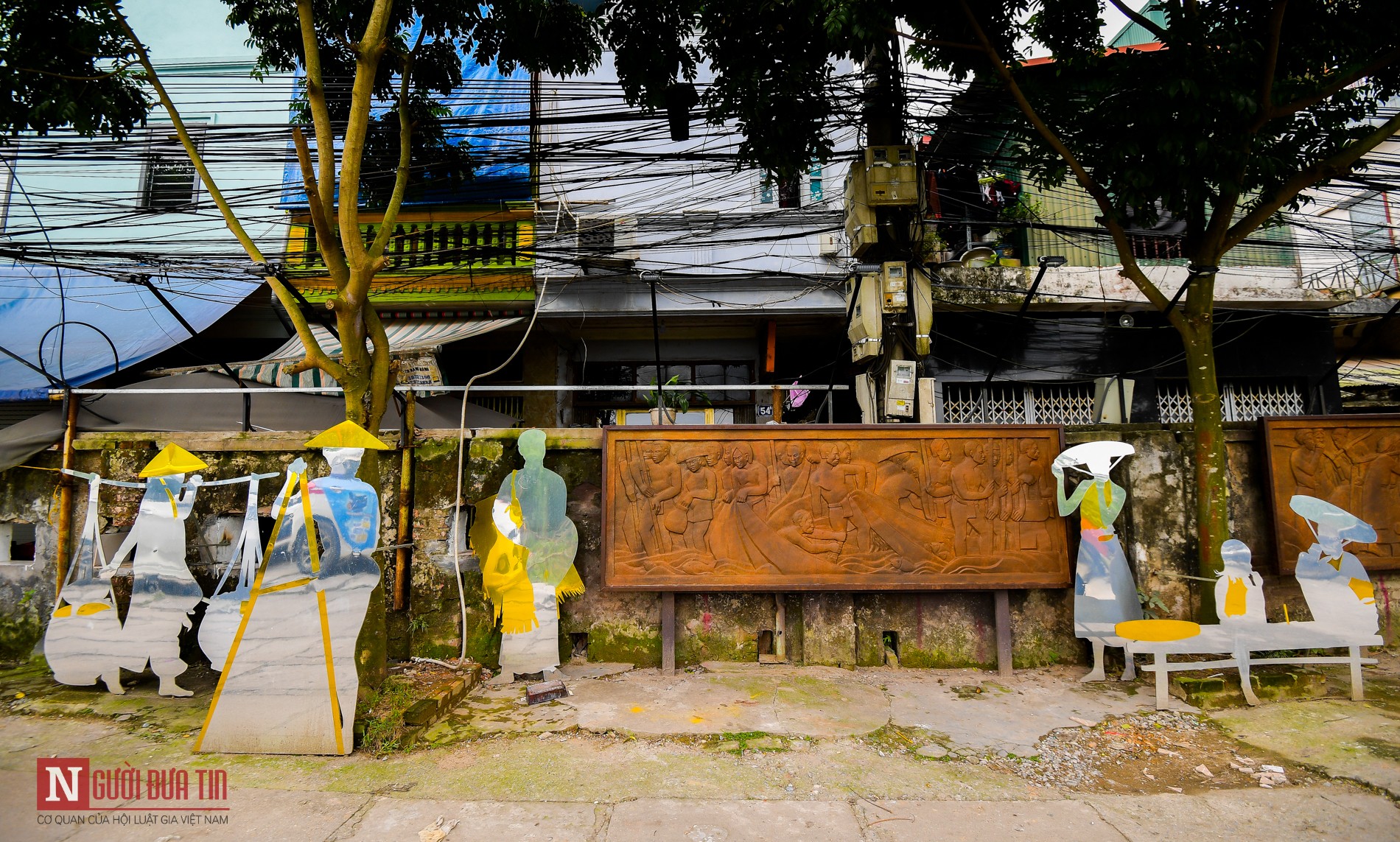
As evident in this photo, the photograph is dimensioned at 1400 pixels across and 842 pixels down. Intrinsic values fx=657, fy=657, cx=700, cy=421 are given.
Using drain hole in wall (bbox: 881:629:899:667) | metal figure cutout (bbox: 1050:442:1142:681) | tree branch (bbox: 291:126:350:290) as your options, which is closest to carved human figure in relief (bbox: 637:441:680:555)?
drain hole in wall (bbox: 881:629:899:667)

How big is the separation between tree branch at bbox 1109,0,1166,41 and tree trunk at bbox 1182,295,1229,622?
6.99ft

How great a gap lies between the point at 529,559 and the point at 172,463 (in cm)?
281

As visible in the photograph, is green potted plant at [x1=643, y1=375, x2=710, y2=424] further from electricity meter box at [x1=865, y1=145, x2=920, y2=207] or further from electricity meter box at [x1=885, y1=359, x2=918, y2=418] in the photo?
electricity meter box at [x1=865, y1=145, x2=920, y2=207]

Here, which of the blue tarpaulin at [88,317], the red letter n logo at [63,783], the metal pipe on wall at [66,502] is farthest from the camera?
the blue tarpaulin at [88,317]

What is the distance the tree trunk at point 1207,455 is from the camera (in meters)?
5.09

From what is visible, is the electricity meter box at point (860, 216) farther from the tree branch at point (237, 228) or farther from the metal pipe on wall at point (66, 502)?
the metal pipe on wall at point (66, 502)

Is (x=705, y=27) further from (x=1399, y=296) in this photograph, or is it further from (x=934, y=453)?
(x=1399, y=296)

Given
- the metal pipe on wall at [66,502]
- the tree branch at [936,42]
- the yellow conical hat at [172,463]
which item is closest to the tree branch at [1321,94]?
the tree branch at [936,42]

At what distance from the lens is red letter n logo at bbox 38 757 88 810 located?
3368 millimetres

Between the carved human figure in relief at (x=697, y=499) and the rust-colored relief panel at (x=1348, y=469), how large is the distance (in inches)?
181

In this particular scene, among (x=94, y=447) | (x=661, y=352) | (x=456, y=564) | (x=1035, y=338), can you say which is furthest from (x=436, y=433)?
(x=1035, y=338)

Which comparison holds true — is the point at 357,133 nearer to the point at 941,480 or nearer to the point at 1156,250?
the point at 941,480

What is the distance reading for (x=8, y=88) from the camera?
5125 mm

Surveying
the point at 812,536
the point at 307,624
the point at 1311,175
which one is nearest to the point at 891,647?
the point at 812,536
